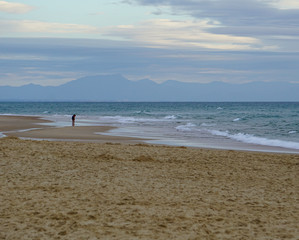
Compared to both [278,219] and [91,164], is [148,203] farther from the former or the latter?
[91,164]

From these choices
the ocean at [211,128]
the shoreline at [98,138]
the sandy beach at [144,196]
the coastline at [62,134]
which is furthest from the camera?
the coastline at [62,134]

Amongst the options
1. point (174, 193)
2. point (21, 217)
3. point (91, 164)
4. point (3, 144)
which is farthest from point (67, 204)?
point (3, 144)

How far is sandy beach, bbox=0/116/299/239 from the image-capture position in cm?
645

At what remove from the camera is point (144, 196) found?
855cm

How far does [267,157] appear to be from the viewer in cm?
1534

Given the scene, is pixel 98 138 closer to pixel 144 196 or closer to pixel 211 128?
pixel 211 128

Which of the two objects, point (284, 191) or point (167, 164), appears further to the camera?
point (167, 164)

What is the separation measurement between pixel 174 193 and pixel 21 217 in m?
3.34

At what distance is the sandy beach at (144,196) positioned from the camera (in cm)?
645

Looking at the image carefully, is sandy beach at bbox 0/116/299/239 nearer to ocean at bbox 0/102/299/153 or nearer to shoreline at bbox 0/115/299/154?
shoreline at bbox 0/115/299/154

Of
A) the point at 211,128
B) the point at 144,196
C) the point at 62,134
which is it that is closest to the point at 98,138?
the point at 62,134

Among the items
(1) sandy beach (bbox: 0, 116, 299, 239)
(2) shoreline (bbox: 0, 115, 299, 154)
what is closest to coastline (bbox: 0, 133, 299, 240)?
(1) sandy beach (bbox: 0, 116, 299, 239)

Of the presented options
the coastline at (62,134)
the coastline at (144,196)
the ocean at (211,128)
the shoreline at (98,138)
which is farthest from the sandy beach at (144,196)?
the coastline at (62,134)

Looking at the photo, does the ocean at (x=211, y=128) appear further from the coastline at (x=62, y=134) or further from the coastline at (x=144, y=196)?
the coastline at (x=144, y=196)
